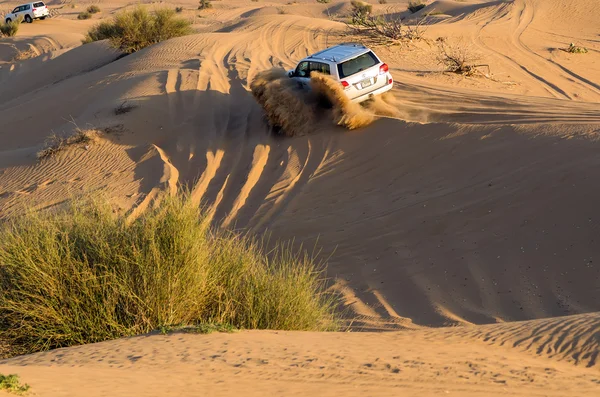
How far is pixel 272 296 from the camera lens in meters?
8.59

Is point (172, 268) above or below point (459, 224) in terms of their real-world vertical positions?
above

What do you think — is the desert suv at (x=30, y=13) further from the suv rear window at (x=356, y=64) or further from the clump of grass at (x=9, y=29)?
the suv rear window at (x=356, y=64)

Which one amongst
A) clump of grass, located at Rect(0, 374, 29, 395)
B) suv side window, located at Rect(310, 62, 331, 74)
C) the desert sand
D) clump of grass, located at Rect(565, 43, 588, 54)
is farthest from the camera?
clump of grass, located at Rect(565, 43, 588, 54)

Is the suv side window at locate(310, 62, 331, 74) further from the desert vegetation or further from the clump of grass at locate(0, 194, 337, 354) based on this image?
the desert vegetation

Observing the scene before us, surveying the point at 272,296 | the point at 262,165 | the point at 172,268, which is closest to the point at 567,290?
the point at 272,296

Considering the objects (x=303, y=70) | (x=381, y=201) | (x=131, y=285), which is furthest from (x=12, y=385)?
(x=303, y=70)

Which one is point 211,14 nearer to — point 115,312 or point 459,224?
point 459,224

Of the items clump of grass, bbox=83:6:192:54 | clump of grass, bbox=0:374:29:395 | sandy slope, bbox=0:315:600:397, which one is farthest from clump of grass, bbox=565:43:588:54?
clump of grass, bbox=0:374:29:395

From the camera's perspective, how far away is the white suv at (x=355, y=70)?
54.9ft

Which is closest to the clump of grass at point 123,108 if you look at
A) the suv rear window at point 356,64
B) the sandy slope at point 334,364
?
the suv rear window at point 356,64

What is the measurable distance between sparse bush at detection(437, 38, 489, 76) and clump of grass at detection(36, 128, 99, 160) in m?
10.9

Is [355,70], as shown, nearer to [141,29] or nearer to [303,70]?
[303,70]

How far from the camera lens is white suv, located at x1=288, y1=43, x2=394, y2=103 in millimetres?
16719

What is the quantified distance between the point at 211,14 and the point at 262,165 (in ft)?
123
